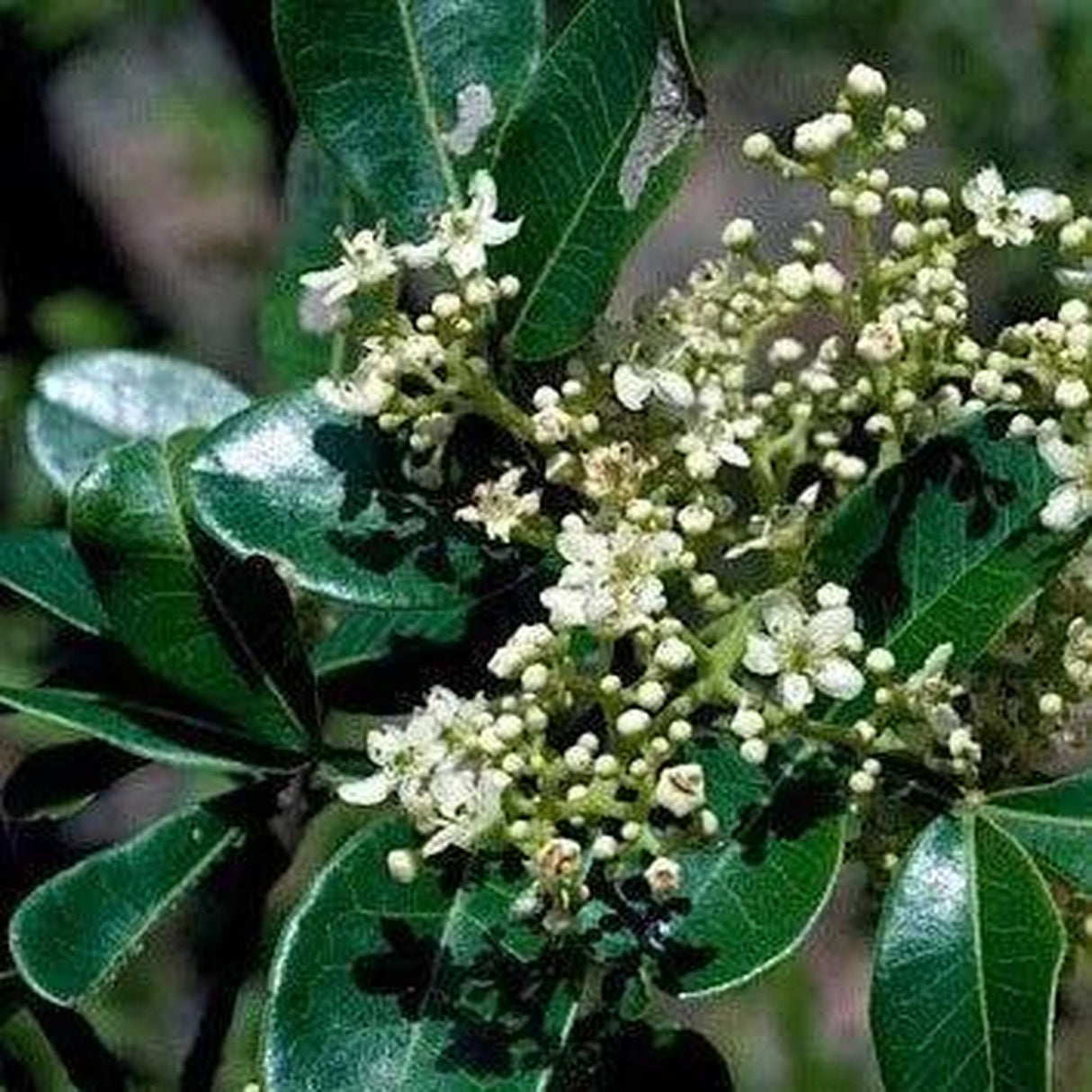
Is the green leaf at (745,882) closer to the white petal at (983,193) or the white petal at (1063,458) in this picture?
the white petal at (1063,458)

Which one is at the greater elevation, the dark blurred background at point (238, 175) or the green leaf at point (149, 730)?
the green leaf at point (149, 730)

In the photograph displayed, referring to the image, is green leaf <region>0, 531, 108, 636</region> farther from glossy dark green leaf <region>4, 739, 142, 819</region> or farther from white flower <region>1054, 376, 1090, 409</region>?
white flower <region>1054, 376, 1090, 409</region>

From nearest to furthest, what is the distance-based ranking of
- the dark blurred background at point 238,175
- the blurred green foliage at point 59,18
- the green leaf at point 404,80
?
the green leaf at point 404,80 → the dark blurred background at point 238,175 → the blurred green foliage at point 59,18

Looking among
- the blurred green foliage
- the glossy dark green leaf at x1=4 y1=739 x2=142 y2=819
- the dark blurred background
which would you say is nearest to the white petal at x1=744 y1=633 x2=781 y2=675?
the glossy dark green leaf at x1=4 y1=739 x2=142 y2=819

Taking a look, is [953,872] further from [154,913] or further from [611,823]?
[154,913]

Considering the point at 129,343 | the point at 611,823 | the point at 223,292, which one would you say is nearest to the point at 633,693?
the point at 611,823

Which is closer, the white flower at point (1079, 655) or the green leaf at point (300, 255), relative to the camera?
the white flower at point (1079, 655)

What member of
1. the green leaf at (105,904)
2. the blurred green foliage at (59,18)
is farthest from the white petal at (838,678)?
the blurred green foliage at (59,18)
